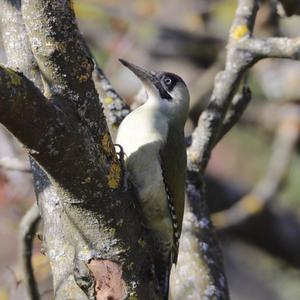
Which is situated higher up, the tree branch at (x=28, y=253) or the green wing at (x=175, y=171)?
the green wing at (x=175, y=171)

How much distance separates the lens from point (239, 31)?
165 inches

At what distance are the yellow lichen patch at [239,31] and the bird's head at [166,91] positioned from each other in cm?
55

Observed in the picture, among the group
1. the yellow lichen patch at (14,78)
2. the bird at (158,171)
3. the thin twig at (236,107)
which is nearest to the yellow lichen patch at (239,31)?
the thin twig at (236,107)

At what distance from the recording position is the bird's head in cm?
457

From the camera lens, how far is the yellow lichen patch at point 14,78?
2430 millimetres

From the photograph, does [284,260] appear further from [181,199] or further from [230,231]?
[181,199]

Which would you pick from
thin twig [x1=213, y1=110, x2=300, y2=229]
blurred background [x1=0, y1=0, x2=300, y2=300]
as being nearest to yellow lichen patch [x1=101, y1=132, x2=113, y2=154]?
blurred background [x1=0, y1=0, x2=300, y2=300]

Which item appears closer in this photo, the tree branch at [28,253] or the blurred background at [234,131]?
the tree branch at [28,253]

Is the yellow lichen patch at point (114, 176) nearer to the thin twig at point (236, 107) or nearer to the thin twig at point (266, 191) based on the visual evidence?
the thin twig at point (236, 107)

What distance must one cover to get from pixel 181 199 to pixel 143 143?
314 millimetres

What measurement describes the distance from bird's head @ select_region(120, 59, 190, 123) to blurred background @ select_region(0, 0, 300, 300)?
1.64 meters

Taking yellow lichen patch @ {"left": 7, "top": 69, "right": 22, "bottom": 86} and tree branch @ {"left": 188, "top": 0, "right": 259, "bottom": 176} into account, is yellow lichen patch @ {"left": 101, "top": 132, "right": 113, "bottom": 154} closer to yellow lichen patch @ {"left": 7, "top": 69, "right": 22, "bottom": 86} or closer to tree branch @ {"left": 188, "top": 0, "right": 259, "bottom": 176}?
yellow lichen patch @ {"left": 7, "top": 69, "right": 22, "bottom": 86}

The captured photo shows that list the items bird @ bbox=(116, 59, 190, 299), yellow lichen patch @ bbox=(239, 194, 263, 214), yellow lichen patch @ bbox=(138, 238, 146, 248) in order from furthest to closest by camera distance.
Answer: yellow lichen patch @ bbox=(239, 194, 263, 214) → bird @ bbox=(116, 59, 190, 299) → yellow lichen patch @ bbox=(138, 238, 146, 248)

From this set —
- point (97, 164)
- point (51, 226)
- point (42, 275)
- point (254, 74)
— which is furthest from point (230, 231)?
point (97, 164)
